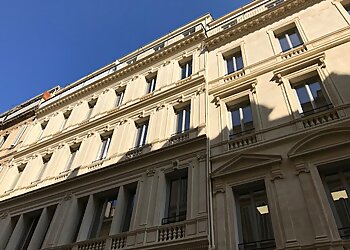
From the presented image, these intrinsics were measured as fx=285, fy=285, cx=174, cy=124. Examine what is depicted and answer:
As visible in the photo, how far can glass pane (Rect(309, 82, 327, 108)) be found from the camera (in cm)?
973

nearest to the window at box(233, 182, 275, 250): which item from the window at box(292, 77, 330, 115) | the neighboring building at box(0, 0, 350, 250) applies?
the neighboring building at box(0, 0, 350, 250)

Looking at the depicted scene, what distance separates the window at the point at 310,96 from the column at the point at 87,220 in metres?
8.79

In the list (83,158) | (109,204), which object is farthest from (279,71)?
(83,158)

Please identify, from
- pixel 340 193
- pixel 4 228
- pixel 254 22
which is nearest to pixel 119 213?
pixel 4 228

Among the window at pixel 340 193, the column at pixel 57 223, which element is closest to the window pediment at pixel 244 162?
the window at pixel 340 193

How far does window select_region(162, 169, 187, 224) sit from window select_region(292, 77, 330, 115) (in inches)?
192

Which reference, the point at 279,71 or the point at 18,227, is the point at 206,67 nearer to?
the point at 279,71

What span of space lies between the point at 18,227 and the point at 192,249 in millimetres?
9314

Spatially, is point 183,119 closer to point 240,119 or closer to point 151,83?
point 240,119

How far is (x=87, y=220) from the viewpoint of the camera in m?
11.2

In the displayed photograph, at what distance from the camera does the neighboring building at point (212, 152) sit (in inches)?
313

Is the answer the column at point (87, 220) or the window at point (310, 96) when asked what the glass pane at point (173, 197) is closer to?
the column at point (87, 220)

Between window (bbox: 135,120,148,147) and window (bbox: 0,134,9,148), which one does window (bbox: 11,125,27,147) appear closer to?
window (bbox: 0,134,9,148)

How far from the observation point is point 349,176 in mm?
7723
